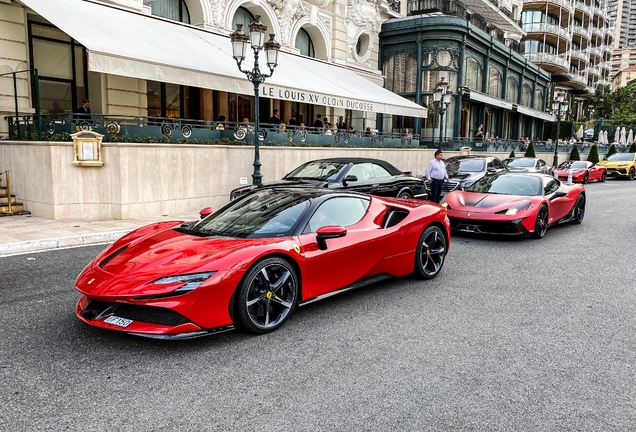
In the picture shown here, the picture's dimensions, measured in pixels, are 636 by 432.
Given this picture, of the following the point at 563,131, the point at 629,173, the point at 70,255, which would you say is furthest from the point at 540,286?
the point at 563,131

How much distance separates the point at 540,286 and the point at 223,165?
9.53 m

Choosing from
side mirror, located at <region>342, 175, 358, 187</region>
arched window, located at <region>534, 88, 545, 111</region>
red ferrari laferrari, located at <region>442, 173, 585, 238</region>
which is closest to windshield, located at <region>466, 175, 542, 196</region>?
red ferrari laferrari, located at <region>442, 173, 585, 238</region>

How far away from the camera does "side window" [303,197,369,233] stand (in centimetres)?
514

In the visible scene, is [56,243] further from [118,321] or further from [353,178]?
[353,178]

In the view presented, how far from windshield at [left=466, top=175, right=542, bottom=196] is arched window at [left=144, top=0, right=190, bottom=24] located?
12.4m

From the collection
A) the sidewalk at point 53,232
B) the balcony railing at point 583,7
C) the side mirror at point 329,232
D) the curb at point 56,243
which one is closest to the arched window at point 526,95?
the balcony railing at point 583,7

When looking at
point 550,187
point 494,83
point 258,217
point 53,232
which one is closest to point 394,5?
point 494,83

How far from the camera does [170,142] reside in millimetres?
12461

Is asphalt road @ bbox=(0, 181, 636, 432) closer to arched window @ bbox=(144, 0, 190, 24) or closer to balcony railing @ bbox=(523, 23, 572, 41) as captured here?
arched window @ bbox=(144, 0, 190, 24)

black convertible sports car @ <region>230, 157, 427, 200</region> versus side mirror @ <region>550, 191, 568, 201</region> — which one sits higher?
black convertible sports car @ <region>230, 157, 427, 200</region>

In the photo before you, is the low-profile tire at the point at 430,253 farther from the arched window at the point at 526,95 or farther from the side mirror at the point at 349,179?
the arched window at the point at 526,95

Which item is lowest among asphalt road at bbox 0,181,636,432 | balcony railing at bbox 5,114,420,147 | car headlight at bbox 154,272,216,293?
asphalt road at bbox 0,181,636,432

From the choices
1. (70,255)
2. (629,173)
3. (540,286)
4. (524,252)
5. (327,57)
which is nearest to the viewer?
(540,286)

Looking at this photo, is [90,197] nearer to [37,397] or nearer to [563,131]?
[37,397]
